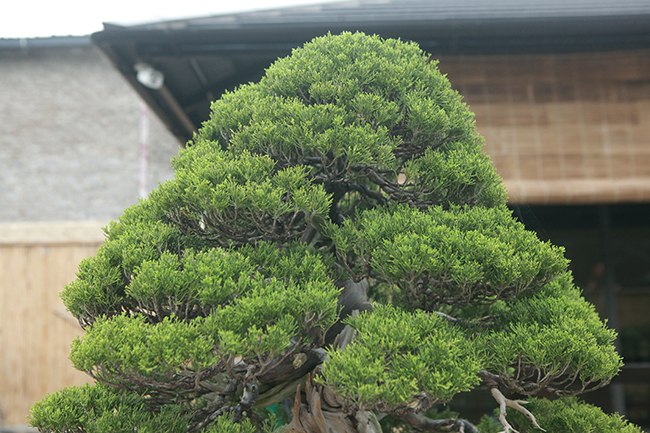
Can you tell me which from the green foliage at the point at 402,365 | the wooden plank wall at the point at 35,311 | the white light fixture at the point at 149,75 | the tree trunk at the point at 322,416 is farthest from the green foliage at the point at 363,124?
the wooden plank wall at the point at 35,311

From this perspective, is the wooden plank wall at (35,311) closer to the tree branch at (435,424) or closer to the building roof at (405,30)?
the building roof at (405,30)

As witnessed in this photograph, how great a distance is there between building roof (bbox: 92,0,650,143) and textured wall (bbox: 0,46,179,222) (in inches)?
149

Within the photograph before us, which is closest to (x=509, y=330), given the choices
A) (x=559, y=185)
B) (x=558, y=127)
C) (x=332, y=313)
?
(x=332, y=313)

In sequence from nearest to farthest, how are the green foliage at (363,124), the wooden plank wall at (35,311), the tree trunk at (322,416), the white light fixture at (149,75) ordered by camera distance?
the green foliage at (363,124)
the tree trunk at (322,416)
the white light fixture at (149,75)
the wooden plank wall at (35,311)

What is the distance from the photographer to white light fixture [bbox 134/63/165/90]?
3.20 meters

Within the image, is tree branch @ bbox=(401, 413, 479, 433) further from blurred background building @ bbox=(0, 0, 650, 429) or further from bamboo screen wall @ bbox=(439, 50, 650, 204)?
bamboo screen wall @ bbox=(439, 50, 650, 204)

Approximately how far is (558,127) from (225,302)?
9.68 ft

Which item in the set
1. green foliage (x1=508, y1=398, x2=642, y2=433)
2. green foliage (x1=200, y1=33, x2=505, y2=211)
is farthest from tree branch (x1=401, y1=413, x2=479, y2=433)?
green foliage (x1=200, y1=33, x2=505, y2=211)

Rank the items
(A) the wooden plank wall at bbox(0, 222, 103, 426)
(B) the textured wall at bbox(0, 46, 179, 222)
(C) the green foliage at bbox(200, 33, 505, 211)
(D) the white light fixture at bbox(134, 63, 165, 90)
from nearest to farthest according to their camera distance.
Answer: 1. (C) the green foliage at bbox(200, 33, 505, 211)
2. (D) the white light fixture at bbox(134, 63, 165, 90)
3. (A) the wooden plank wall at bbox(0, 222, 103, 426)
4. (B) the textured wall at bbox(0, 46, 179, 222)

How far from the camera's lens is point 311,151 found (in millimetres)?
1529

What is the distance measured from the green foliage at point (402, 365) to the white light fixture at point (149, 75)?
2697 mm

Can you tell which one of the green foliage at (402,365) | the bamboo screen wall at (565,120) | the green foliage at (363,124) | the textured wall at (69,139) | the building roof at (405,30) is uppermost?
the textured wall at (69,139)

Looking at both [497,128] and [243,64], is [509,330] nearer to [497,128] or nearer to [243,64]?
[497,128]

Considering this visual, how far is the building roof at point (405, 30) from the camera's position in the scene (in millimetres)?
2920
